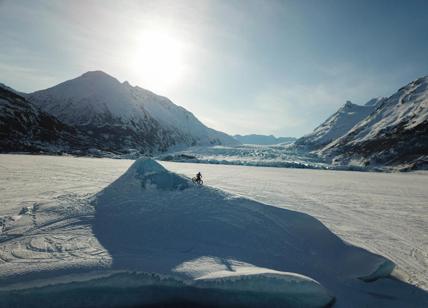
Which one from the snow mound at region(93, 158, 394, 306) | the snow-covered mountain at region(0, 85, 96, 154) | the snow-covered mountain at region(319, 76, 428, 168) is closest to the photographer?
the snow mound at region(93, 158, 394, 306)

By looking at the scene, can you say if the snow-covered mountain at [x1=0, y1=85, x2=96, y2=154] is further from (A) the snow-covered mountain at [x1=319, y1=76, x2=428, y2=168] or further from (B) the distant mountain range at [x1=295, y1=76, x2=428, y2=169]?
(A) the snow-covered mountain at [x1=319, y1=76, x2=428, y2=168]

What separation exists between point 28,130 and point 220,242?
11547 centimetres

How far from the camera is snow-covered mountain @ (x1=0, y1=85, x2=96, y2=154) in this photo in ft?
281

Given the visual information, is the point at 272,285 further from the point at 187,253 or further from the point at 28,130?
the point at 28,130

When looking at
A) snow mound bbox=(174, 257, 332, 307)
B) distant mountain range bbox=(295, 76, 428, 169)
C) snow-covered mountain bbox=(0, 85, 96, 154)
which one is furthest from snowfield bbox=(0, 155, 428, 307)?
distant mountain range bbox=(295, 76, 428, 169)

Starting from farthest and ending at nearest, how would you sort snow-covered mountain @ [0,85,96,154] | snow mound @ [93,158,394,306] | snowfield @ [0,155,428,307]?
snow-covered mountain @ [0,85,96,154] → snow mound @ [93,158,394,306] → snowfield @ [0,155,428,307]

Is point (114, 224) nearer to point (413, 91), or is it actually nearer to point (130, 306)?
point (130, 306)

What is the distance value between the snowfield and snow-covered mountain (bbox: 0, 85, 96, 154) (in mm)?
84391

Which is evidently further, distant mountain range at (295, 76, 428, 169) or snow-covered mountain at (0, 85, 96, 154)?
distant mountain range at (295, 76, 428, 169)

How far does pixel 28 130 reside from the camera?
325 feet

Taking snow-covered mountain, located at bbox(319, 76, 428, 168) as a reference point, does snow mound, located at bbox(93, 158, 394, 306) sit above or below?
below

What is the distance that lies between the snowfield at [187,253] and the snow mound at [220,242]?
1.2 inches

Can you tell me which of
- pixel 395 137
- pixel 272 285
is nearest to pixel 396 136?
pixel 395 137

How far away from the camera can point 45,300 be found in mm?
5258
